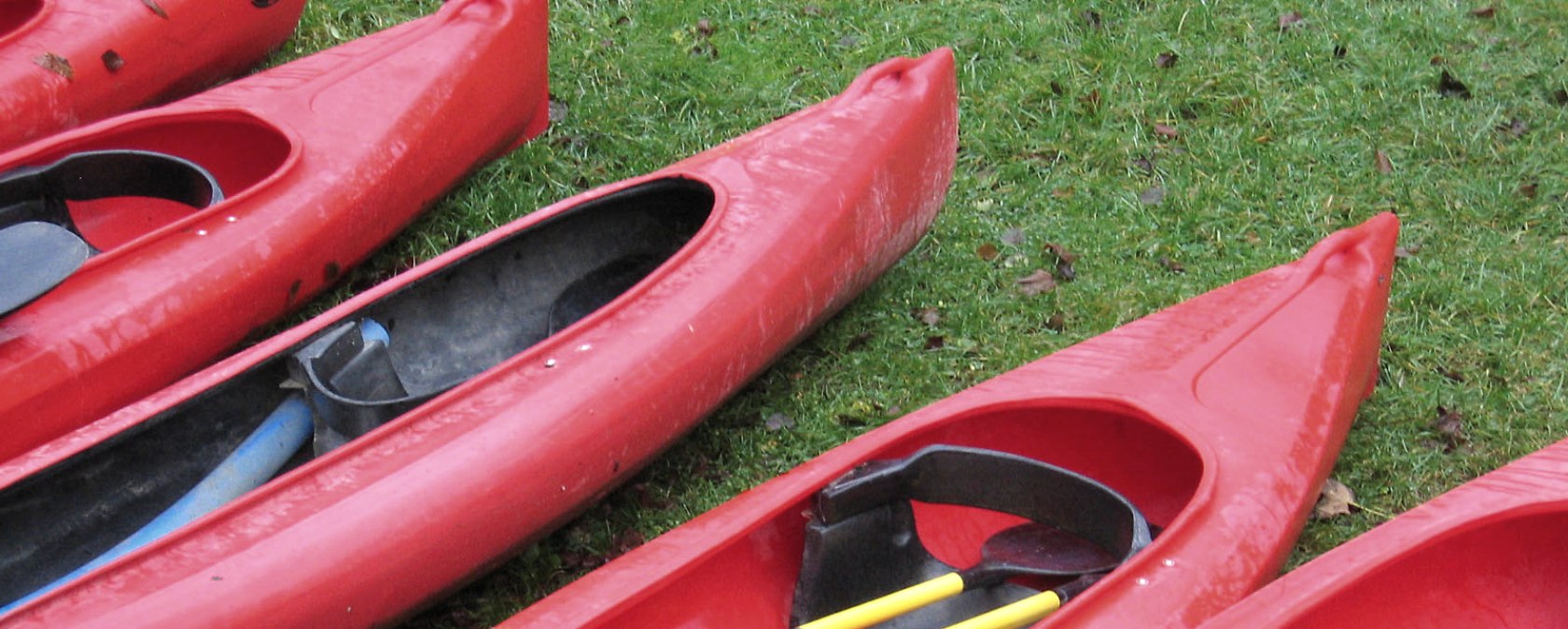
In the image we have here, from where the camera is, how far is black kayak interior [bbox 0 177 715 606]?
8.19 ft

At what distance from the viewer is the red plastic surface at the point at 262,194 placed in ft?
9.21

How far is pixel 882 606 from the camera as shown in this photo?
2295mm

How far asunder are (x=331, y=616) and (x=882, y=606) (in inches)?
36.0

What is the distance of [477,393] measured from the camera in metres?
2.60

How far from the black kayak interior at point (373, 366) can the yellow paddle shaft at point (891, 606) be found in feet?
2.96

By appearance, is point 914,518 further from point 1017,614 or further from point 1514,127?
point 1514,127

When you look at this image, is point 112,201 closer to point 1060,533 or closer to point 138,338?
point 138,338

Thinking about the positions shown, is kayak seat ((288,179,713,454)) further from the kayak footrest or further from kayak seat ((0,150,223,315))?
kayak seat ((0,150,223,315))

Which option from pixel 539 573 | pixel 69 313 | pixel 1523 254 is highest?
pixel 69 313

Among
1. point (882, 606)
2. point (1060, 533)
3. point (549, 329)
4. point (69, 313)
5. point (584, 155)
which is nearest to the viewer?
point (882, 606)

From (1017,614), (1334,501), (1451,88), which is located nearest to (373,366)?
(1017,614)

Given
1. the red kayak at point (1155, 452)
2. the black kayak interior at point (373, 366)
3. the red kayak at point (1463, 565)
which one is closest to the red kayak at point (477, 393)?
the black kayak interior at point (373, 366)

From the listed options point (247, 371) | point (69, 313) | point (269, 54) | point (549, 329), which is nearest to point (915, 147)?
point (549, 329)

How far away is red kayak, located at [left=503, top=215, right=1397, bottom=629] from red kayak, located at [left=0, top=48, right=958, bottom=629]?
0.32 meters
